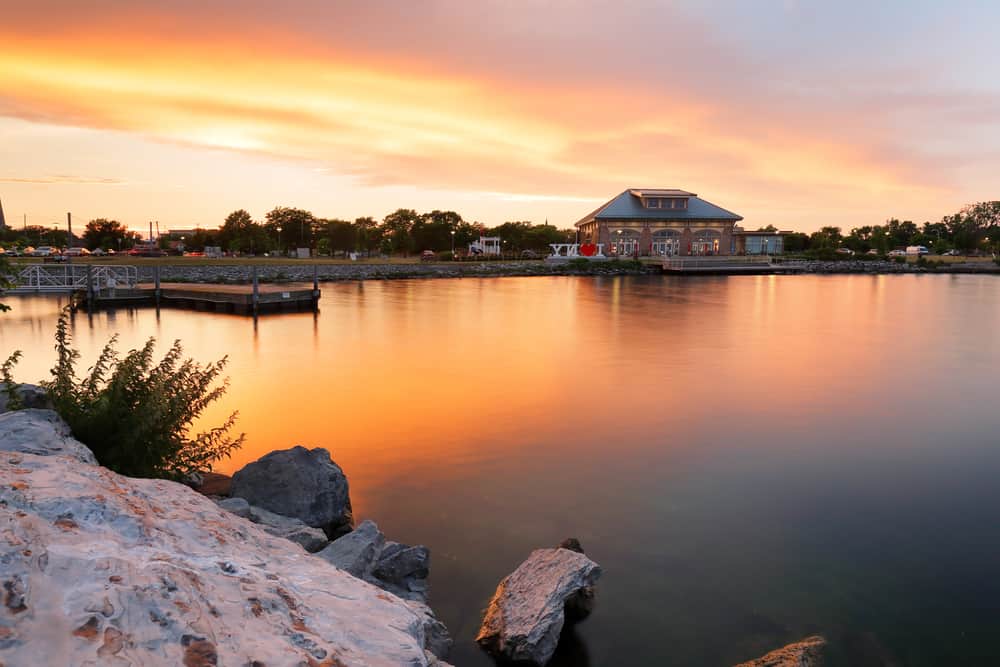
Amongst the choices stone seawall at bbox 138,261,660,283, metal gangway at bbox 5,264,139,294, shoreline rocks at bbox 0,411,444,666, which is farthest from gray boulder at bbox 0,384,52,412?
stone seawall at bbox 138,261,660,283

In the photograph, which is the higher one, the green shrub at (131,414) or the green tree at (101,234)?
the green tree at (101,234)

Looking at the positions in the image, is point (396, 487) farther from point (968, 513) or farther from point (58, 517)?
point (968, 513)

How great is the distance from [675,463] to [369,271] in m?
56.4

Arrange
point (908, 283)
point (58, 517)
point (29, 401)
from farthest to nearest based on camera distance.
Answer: point (908, 283)
point (29, 401)
point (58, 517)

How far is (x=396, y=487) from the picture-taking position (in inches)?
397

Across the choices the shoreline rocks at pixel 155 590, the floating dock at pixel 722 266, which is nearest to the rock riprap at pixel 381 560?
the shoreline rocks at pixel 155 590

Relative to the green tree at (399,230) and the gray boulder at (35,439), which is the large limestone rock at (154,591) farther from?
the green tree at (399,230)

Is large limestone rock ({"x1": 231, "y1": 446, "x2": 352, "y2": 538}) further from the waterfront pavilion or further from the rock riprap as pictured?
the waterfront pavilion

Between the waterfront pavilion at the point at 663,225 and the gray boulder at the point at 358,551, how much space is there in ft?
249

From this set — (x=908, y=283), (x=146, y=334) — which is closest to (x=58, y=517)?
(x=146, y=334)

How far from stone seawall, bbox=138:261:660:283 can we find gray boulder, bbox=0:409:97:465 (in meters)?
46.9

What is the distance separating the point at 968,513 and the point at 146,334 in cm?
2819

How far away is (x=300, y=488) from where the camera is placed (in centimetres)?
817

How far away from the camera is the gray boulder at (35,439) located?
211 inches
